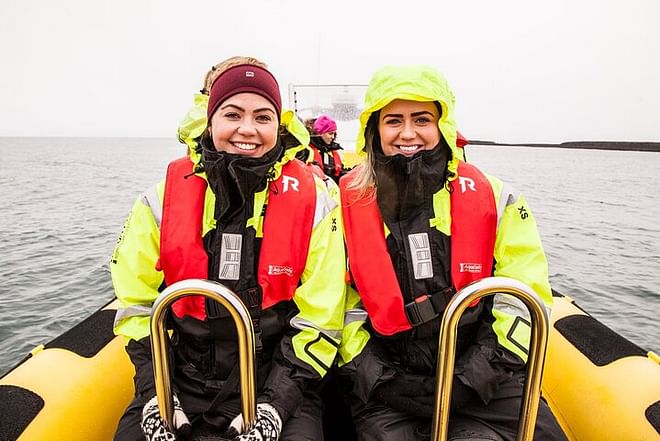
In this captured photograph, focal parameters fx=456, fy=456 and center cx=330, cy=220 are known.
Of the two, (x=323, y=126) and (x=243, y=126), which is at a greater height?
(x=323, y=126)

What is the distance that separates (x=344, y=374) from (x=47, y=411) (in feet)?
4.31

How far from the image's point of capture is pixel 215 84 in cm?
205

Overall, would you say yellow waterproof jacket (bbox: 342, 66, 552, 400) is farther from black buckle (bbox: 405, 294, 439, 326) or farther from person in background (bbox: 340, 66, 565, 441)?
black buckle (bbox: 405, 294, 439, 326)

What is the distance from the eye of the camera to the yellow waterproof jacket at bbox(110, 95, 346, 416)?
1.93 m

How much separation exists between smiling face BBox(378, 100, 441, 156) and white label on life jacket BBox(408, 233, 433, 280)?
388mm

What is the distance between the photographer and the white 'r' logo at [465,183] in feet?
6.83

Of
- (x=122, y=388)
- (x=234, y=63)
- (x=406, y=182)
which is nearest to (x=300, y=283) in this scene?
(x=406, y=182)

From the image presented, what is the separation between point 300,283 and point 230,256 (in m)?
0.35

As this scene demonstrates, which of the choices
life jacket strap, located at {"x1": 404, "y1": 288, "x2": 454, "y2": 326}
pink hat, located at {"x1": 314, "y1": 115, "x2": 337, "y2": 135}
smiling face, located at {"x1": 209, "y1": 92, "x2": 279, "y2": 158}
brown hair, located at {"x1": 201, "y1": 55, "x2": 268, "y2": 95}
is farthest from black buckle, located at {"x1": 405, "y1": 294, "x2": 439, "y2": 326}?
pink hat, located at {"x1": 314, "y1": 115, "x2": 337, "y2": 135}

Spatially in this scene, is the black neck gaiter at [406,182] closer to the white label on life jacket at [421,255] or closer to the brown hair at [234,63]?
the white label on life jacket at [421,255]

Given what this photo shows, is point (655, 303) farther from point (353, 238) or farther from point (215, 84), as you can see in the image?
point (215, 84)

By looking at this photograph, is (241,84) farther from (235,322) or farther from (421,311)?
(421,311)

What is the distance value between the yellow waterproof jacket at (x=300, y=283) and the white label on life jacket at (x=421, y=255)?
32 cm

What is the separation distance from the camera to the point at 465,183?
2.10 metres
